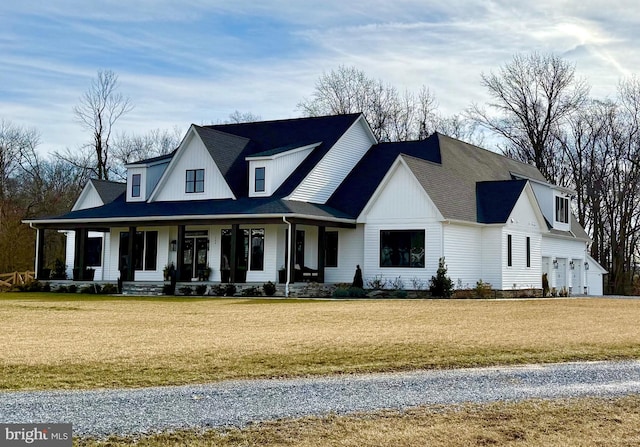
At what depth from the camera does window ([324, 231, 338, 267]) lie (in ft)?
118

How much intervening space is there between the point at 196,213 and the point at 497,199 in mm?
14022

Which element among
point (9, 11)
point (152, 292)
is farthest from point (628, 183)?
point (9, 11)

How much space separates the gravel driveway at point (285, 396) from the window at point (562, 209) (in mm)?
31570

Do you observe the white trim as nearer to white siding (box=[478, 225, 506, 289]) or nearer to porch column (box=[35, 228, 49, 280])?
white siding (box=[478, 225, 506, 289])

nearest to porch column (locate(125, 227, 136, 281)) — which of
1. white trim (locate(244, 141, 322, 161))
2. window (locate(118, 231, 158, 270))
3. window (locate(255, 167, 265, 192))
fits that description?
window (locate(118, 231, 158, 270))

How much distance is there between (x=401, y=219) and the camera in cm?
3428

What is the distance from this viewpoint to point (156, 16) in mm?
20344

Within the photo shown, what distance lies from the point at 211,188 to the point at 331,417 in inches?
1092

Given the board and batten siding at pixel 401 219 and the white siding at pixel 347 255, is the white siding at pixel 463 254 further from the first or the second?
the white siding at pixel 347 255

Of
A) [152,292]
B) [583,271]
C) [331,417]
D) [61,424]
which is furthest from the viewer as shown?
[583,271]

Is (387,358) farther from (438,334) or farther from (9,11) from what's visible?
(9,11)

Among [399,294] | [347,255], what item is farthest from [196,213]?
[399,294]

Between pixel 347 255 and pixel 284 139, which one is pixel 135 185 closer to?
pixel 284 139

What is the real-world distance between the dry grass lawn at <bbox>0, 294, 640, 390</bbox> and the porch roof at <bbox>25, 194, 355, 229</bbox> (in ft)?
24.0
